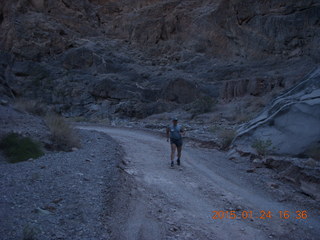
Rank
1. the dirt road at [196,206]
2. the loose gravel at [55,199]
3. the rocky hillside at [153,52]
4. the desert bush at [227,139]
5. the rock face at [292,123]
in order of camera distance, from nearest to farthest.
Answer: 1. the loose gravel at [55,199]
2. the dirt road at [196,206]
3. the rock face at [292,123]
4. the desert bush at [227,139]
5. the rocky hillside at [153,52]

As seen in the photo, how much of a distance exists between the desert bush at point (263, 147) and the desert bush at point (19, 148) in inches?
249

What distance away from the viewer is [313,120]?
7.93 metres

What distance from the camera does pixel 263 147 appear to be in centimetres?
861

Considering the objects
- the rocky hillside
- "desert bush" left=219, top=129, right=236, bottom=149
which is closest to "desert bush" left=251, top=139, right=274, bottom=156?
"desert bush" left=219, top=129, right=236, bottom=149

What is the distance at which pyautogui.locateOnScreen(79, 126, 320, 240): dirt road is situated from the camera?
4223 millimetres

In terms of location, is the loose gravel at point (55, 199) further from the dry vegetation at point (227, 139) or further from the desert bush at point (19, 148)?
the dry vegetation at point (227, 139)

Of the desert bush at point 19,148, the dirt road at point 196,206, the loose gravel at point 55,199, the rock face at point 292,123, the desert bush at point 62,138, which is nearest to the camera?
the loose gravel at point 55,199

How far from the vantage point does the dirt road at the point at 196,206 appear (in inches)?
166

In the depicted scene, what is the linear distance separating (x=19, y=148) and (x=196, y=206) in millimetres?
5157

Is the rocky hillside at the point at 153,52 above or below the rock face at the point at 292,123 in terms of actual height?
above
